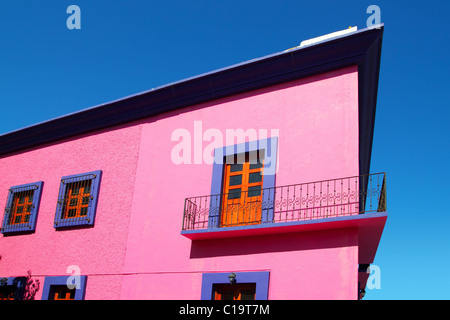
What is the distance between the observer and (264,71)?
10211 millimetres

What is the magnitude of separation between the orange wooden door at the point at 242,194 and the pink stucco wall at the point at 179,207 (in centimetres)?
38

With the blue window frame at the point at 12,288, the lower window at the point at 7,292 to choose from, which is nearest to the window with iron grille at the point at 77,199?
the blue window frame at the point at 12,288

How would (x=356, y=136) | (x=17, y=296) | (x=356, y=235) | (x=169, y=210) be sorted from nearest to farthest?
(x=356, y=235) → (x=356, y=136) → (x=169, y=210) → (x=17, y=296)

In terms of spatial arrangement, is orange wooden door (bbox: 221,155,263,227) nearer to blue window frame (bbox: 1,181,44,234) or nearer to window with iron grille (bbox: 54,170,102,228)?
window with iron grille (bbox: 54,170,102,228)

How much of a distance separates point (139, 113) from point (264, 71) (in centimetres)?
331

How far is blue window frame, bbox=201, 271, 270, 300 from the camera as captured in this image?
8867 millimetres

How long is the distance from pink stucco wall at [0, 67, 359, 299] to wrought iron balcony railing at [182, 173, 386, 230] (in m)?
0.23

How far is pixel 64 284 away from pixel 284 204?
5.43 m

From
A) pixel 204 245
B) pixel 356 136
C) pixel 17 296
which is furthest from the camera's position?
pixel 17 296

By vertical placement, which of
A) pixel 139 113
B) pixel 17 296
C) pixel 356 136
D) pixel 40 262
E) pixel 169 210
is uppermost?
pixel 139 113

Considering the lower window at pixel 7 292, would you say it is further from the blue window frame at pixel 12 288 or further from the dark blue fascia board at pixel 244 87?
the dark blue fascia board at pixel 244 87
